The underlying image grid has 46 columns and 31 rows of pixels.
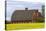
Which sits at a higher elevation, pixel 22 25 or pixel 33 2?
pixel 33 2

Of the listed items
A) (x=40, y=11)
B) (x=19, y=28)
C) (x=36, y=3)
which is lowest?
(x=19, y=28)

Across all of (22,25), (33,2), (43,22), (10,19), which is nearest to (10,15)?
(10,19)

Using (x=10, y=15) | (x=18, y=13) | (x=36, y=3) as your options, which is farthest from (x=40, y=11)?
(x=10, y=15)

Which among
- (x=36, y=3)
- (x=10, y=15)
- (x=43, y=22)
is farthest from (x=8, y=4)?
(x=43, y=22)

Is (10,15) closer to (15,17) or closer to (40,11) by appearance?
(15,17)

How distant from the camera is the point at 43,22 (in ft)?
4.04

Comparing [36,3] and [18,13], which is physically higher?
[36,3]

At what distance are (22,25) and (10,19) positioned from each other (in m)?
0.18

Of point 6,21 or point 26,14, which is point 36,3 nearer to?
point 26,14

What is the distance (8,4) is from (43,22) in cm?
53

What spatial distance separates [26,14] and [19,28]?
21 centimetres

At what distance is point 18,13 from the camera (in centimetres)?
121
